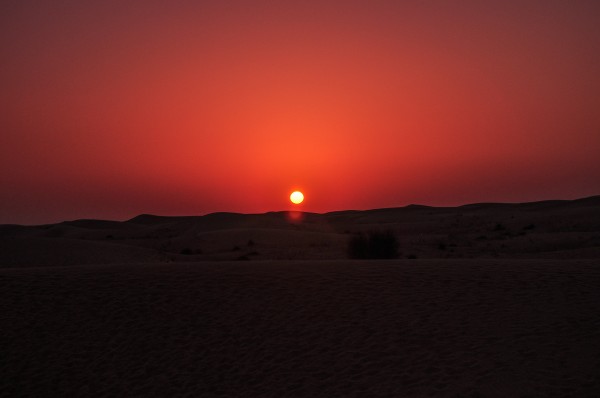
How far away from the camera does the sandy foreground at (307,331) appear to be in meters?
11.5

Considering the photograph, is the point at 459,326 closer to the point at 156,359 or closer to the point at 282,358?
the point at 282,358

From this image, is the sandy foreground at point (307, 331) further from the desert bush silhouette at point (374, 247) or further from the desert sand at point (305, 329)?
the desert bush silhouette at point (374, 247)

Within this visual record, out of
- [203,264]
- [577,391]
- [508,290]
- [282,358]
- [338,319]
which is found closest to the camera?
[577,391]

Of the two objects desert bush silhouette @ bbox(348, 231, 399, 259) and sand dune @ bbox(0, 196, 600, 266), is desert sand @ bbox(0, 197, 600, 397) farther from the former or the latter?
sand dune @ bbox(0, 196, 600, 266)

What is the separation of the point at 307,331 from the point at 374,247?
812 inches

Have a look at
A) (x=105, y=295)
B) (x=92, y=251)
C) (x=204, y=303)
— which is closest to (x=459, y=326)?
(x=204, y=303)

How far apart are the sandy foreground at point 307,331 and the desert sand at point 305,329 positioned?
0.14ft

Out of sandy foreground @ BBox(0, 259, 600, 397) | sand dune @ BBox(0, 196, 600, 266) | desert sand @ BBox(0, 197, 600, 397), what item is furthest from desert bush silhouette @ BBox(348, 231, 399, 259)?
sandy foreground @ BBox(0, 259, 600, 397)

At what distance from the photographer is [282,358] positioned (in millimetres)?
12984

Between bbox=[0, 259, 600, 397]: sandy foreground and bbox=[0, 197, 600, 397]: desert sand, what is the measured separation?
1.7 inches

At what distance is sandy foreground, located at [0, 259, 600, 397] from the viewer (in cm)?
1152

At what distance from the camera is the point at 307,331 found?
46.8 ft

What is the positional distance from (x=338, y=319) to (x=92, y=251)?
3287cm

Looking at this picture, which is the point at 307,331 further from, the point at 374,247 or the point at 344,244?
the point at 344,244
